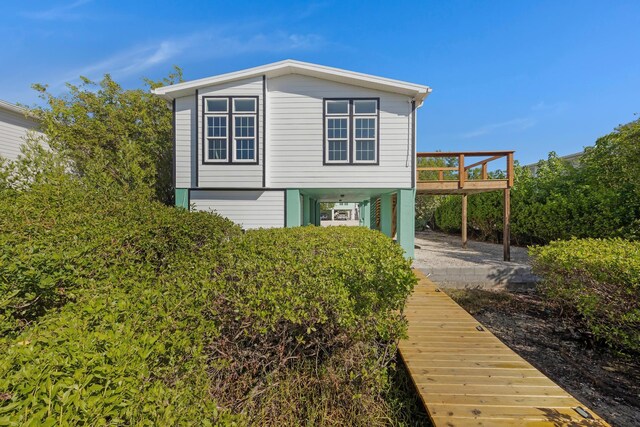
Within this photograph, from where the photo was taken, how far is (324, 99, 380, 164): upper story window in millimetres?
8094

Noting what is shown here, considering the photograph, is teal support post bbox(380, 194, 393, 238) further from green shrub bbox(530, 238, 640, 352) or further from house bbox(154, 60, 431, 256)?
green shrub bbox(530, 238, 640, 352)

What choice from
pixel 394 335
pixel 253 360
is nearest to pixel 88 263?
pixel 253 360

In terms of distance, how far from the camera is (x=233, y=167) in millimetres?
7969

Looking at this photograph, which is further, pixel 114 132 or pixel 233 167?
pixel 114 132

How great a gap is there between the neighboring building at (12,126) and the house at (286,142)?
6.03 metres

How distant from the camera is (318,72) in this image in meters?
7.82

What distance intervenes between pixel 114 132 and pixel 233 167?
5.07 meters

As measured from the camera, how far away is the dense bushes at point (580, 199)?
7.46 meters

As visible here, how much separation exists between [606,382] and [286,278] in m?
3.95

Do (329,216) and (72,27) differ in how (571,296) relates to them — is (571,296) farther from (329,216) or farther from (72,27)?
(329,216)

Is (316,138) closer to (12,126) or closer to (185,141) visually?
(185,141)

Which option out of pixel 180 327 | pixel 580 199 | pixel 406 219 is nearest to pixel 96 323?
pixel 180 327

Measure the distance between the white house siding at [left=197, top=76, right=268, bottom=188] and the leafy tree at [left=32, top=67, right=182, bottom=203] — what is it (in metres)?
1.87

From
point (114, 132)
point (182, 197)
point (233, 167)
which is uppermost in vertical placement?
point (114, 132)
